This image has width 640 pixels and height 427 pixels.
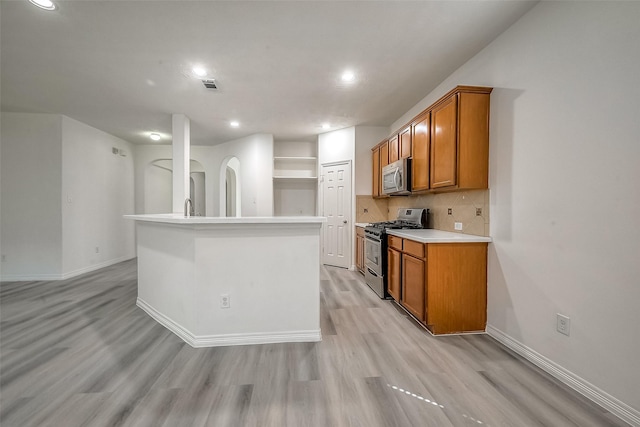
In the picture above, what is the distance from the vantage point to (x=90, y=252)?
15.2 feet

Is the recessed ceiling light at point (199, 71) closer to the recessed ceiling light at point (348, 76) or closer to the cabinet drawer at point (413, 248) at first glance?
the recessed ceiling light at point (348, 76)

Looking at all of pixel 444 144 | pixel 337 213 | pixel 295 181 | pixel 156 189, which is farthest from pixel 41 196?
pixel 444 144

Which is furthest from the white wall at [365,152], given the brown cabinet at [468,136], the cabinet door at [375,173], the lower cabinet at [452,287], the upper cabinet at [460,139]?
the lower cabinet at [452,287]

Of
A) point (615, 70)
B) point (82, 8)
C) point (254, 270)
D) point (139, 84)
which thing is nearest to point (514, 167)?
point (615, 70)

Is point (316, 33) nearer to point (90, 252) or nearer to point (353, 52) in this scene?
point (353, 52)

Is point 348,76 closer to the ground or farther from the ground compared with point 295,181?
farther from the ground

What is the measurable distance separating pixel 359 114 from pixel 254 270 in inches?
123

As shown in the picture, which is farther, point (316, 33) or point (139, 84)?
point (139, 84)

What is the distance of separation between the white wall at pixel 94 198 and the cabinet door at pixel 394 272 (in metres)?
5.16

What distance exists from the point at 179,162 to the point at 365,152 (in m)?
3.26

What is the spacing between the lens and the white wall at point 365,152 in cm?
471

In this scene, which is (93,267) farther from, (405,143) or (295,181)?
(405,143)

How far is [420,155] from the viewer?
116 inches

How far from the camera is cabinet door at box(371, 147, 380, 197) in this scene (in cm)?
438
